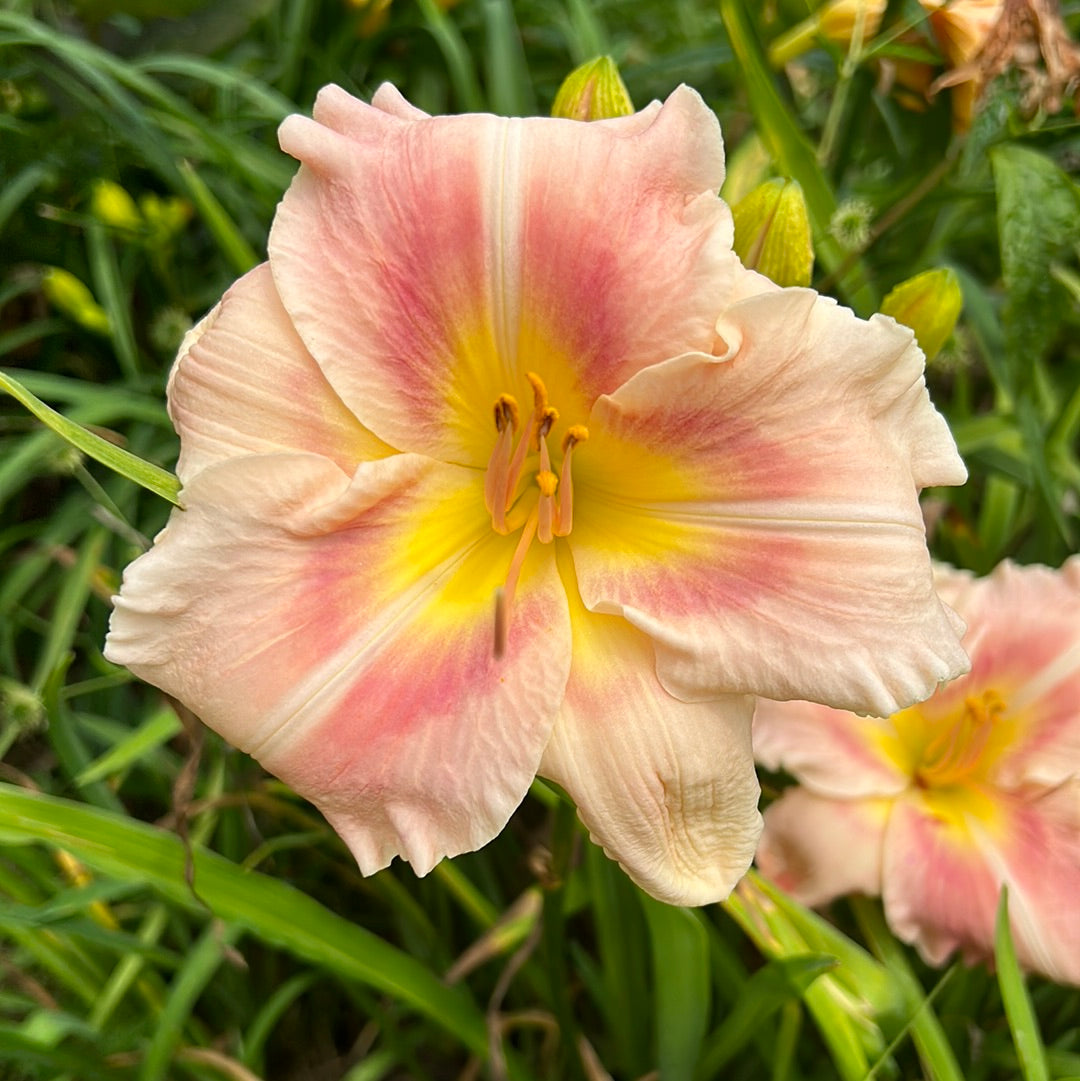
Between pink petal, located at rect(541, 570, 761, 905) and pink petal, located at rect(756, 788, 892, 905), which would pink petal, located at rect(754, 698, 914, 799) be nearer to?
pink petal, located at rect(756, 788, 892, 905)

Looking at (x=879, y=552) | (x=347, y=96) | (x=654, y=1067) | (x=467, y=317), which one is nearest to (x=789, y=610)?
Result: (x=879, y=552)

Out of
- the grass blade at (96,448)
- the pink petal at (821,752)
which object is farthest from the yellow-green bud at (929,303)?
the grass blade at (96,448)

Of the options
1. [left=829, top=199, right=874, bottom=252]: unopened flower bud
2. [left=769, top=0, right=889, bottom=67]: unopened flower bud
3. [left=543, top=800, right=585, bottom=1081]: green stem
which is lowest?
[left=543, top=800, right=585, bottom=1081]: green stem

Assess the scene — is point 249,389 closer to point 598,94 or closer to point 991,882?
point 598,94

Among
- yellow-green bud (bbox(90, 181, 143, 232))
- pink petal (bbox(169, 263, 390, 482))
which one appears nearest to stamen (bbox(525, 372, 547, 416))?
pink petal (bbox(169, 263, 390, 482))

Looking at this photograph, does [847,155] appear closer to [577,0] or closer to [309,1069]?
[577,0]

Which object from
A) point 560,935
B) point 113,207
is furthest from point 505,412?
point 113,207

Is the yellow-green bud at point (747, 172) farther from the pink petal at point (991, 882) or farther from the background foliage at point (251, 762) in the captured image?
the pink petal at point (991, 882)
